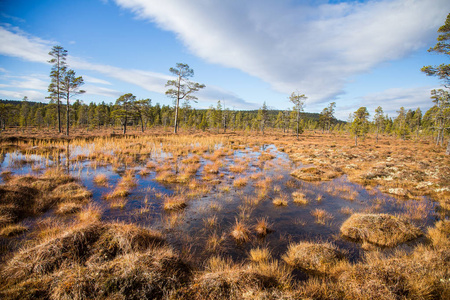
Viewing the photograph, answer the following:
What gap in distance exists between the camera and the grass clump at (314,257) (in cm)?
444

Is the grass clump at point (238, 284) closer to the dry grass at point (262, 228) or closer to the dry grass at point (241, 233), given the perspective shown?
the dry grass at point (241, 233)

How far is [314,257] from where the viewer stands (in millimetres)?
4598

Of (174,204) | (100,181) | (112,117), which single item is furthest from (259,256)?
(112,117)

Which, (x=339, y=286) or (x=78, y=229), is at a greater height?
(x=78, y=229)

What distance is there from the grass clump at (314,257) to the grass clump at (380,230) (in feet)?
5.37

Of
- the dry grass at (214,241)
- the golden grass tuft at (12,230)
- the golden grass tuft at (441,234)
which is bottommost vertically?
the dry grass at (214,241)

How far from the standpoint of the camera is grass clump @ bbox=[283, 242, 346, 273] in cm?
444

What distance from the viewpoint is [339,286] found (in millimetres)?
3633

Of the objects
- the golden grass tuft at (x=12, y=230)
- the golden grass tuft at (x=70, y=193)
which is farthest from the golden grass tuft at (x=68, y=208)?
the golden grass tuft at (x=12, y=230)

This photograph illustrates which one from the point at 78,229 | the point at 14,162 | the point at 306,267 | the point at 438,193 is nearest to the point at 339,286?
the point at 306,267

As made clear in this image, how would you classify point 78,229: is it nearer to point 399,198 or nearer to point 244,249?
point 244,249

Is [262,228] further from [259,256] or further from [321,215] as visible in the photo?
[321,215]

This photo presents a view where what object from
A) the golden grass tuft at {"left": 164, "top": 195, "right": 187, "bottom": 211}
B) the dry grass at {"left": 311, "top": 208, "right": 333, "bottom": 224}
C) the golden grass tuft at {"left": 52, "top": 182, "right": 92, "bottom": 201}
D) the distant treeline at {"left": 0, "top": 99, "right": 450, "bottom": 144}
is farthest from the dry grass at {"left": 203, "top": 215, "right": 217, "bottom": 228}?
the distant treeline at {"left": 0, "top": 99, "right": 450, "bottom": 144}

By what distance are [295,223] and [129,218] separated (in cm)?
620
